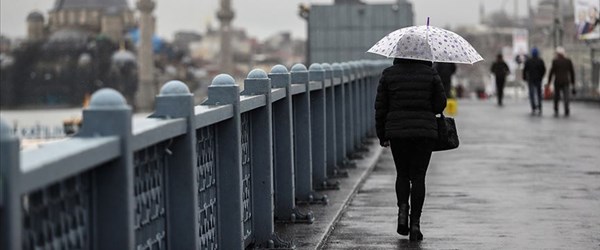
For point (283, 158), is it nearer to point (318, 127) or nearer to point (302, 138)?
point (302, 138)

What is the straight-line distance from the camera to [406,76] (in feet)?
33.0

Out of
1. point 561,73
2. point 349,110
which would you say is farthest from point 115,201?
point 561,73

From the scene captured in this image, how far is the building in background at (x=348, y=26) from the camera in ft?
142

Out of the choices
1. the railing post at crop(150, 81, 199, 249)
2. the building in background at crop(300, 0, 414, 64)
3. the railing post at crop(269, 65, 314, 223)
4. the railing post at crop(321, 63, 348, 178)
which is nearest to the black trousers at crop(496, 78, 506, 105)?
the building in background at crop(300, 0, 414, 64)

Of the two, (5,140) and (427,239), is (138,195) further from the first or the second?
(427,239)

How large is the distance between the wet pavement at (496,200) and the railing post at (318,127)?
0.39 meters

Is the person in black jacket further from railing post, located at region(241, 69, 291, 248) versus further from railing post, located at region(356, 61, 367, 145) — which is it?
railing post, located at region(356, 61, 367, 145)

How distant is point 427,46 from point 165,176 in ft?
11.8

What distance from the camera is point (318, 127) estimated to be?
1439 cm

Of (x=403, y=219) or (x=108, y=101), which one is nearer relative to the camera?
(x=108, y=101)

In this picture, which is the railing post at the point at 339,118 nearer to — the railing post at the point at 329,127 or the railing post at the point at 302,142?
the railing post at the point at 329,127

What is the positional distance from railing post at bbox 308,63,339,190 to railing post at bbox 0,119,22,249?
30.2 feet

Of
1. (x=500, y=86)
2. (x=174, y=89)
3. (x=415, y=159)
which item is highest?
(x=174, y=89)

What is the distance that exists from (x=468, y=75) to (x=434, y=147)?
18749 centimetres
